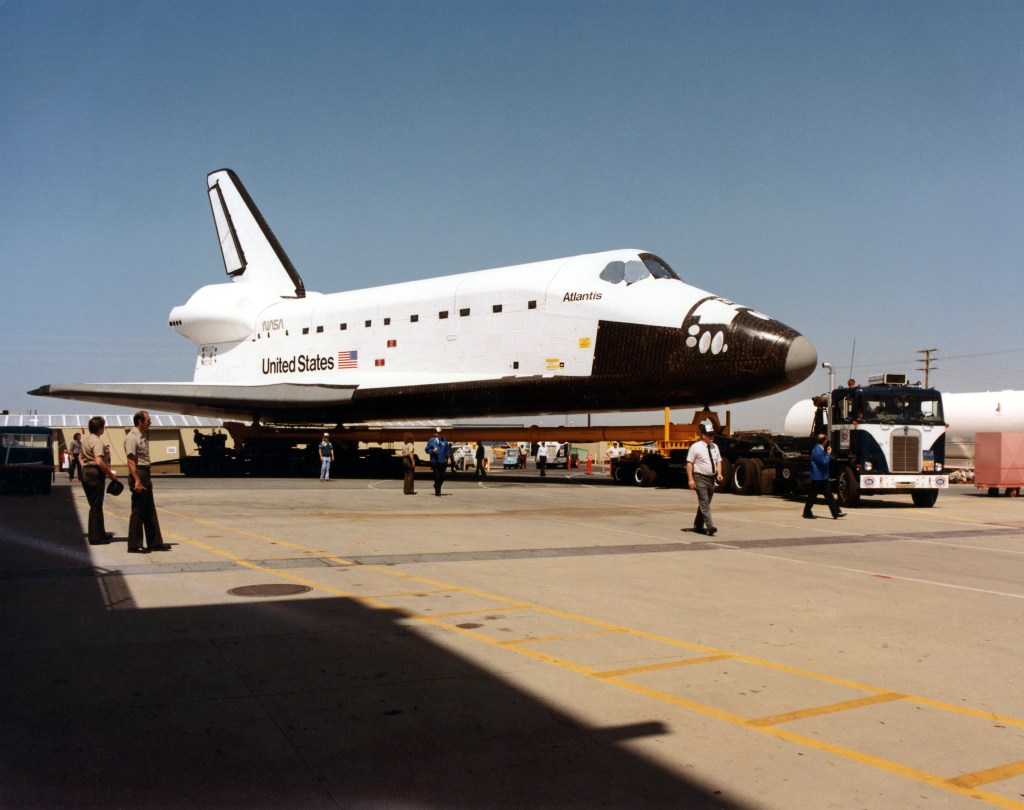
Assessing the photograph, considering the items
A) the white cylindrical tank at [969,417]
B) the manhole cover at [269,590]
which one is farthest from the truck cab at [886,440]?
the white cylindrical tank at [969,417]

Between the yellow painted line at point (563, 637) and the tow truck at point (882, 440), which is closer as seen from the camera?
the yellow painted line at point (563, 637)

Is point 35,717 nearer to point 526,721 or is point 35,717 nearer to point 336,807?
point 336,807

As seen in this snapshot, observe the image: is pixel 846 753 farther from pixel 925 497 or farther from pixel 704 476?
pixel 925 497

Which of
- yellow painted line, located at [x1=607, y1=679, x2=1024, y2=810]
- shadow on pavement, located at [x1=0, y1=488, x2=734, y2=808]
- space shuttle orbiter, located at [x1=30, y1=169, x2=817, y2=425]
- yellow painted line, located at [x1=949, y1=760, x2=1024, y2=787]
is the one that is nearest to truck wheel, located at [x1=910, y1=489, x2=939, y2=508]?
space shuttle orbiter, located at [x1=30, y1=169, x2=817, y2=425]

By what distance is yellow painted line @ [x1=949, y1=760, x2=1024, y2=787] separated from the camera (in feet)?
12.4

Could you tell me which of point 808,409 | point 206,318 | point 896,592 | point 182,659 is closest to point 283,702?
point 182,659

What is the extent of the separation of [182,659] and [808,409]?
43551mm

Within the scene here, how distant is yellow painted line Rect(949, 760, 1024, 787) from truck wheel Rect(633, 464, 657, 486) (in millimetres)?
20587

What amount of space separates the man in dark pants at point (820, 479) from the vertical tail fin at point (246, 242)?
21.3 meters

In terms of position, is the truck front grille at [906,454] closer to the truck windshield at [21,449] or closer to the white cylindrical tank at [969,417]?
the truck windshield at [21,449]

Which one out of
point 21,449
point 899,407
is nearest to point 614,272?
point 899,407

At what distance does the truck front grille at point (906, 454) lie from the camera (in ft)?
61.8

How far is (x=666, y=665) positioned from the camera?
5.58 metres

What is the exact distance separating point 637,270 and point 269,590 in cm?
1532
